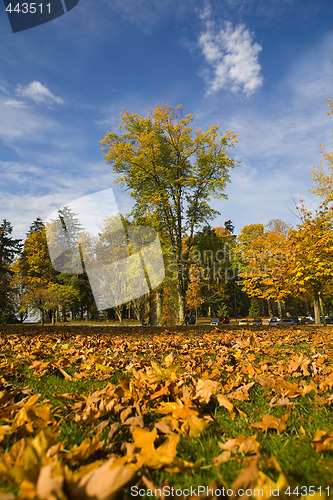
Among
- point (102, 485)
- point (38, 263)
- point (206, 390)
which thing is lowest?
point (206, 390)

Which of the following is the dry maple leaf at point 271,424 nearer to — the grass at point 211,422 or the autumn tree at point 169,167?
the grass at point 211,422

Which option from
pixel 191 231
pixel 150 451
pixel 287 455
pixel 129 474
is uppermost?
pixel 191 231

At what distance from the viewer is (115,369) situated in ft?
10.2

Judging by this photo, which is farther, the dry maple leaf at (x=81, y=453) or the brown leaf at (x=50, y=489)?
the dry maple leaf at (x=81, y=453)

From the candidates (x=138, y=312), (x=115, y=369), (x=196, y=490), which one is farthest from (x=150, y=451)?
(x=138, y=312)

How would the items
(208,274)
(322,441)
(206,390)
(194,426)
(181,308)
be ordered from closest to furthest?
1. (322,441)
2. (194,426)
3. (206,390)
4. (181,308)
5. (208,274)

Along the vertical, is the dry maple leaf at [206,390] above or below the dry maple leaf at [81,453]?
below

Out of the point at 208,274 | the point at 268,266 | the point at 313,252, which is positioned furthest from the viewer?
the point at 208,274

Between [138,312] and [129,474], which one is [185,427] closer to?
[129,474]

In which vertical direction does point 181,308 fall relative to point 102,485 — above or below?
above

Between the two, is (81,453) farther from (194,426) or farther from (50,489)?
(194,426)

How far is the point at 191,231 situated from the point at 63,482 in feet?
60.6

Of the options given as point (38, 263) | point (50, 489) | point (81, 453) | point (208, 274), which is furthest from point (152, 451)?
point (38, 263)

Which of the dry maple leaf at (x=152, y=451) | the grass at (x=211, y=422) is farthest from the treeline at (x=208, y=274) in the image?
the dry maple leaf at (x=152, y=451)
